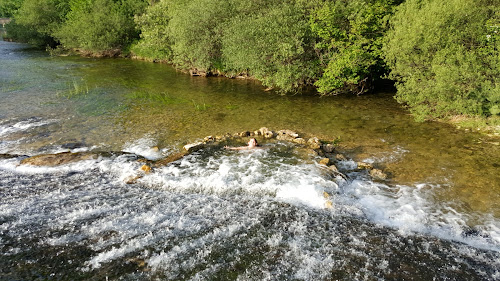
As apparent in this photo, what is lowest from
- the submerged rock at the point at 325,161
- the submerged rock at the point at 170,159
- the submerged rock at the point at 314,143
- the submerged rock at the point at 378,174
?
the submerged rock at the point at 170,159

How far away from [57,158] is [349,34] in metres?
18.3

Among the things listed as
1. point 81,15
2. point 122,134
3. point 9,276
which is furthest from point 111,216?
point 81,15

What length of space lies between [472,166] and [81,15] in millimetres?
53996

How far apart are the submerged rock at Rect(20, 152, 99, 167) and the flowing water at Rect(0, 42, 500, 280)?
351 millimetres

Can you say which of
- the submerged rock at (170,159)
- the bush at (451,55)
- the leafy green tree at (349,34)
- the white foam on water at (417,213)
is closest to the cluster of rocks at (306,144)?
the submerged rock at (170,159)

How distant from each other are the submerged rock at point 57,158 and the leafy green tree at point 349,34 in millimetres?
15278

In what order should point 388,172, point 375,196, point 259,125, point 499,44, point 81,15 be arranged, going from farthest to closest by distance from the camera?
point 81,15 < point 259,125 < point 499,44 < point 388,172 < point 375,196

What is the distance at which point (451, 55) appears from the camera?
15.9 m

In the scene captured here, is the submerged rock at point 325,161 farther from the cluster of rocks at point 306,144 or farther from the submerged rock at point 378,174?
the submerged rock at point 378,174

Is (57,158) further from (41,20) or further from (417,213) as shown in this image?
(41,20)

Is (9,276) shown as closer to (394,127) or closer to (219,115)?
(219,115)

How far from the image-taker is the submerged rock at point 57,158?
44.7ft

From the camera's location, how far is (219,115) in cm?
2069

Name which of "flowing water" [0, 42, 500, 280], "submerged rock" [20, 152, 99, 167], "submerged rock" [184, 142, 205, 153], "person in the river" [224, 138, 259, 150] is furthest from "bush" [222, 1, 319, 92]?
"submerged rock" [20, 152, 99, 167]
